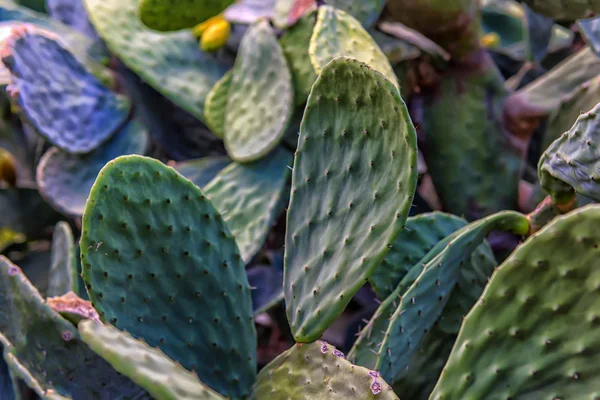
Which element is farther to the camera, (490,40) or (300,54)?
(490,40)

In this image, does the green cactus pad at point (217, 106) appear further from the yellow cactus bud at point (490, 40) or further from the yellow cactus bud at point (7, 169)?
the yellow cactus bud at point (490, 40)

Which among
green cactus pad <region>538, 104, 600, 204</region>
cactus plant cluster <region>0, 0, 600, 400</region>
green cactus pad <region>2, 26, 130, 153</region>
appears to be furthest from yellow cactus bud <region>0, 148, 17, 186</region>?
green cactus pad <region>538, 104, 600, 204</region>

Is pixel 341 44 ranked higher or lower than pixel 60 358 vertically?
higher

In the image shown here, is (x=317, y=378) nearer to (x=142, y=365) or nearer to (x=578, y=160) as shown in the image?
(x=142, y=365)

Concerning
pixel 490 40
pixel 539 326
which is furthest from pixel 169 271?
pixel 490 40

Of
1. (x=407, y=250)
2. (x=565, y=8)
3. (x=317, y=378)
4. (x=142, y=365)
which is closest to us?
(x=142, y=365)

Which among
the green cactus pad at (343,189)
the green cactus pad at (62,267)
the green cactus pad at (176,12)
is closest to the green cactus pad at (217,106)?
the green cactus pad at (176,12)

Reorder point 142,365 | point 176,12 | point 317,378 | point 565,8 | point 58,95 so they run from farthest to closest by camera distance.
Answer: point 58,95 → point 176,12 → point 565,8 → point 317,378 → point 142,365
